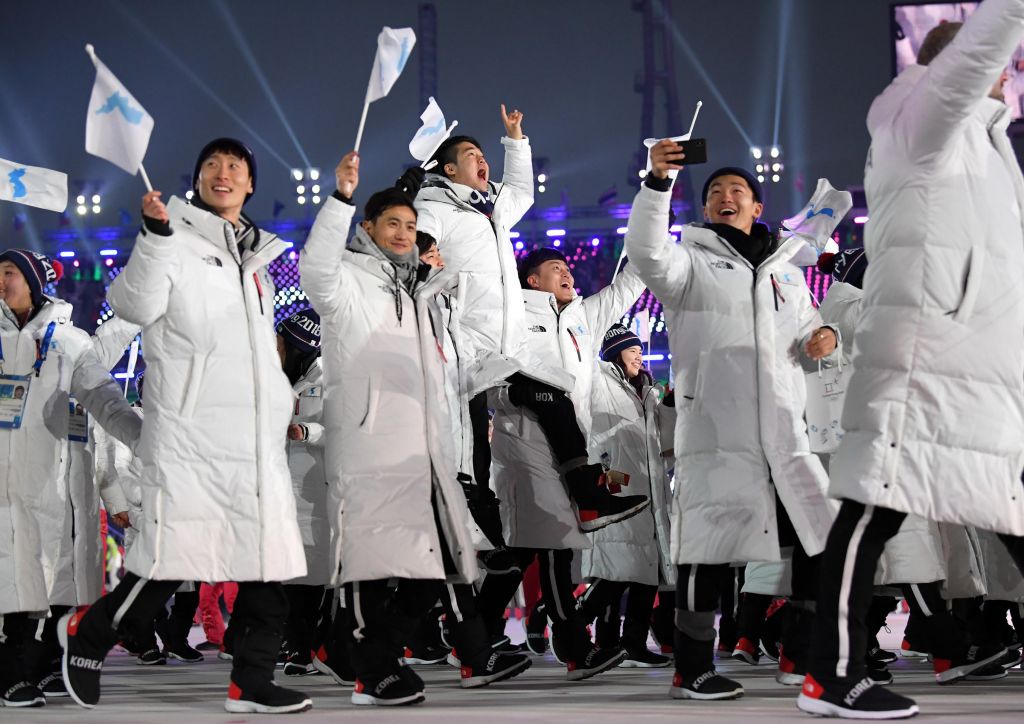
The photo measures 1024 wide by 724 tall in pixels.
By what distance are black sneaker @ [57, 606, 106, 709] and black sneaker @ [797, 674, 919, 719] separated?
2249 millimetres

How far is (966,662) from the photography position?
15.9ft

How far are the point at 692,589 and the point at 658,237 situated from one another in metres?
1.26

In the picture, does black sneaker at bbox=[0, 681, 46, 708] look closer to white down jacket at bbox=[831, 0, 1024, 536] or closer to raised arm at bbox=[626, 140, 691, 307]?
raised arm at bbox=[626, 140, 691, 307]

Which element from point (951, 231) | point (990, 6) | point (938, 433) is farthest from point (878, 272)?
point (990, 6)

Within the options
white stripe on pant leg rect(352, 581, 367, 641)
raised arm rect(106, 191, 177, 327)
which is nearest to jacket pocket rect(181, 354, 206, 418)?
raised arm rect(106, 191, 177, 327)

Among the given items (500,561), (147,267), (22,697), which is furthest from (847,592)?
(22,697)

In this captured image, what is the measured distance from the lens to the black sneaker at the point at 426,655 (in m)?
6.97

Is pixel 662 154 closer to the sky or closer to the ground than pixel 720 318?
closer to the sky

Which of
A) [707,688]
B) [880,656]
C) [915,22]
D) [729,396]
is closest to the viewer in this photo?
[707,688]

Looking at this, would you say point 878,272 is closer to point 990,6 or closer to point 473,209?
Result: point 990,6

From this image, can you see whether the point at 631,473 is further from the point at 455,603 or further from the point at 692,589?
the point at 692,589

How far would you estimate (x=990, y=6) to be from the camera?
3.21m

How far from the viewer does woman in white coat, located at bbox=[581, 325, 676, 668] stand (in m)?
6.53

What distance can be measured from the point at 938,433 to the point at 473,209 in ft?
9.90
